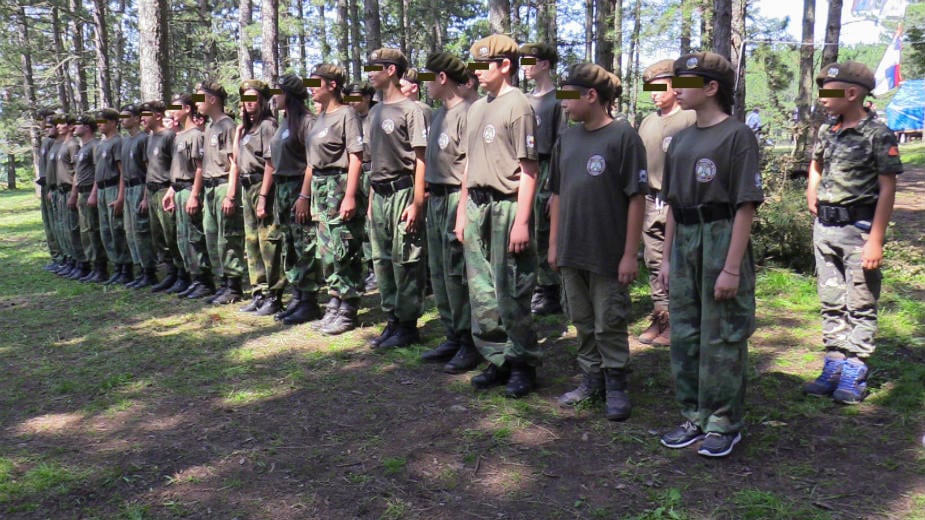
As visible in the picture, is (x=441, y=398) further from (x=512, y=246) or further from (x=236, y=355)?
(x=236, y=355)

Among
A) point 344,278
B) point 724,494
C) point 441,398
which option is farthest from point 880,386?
point 344,278

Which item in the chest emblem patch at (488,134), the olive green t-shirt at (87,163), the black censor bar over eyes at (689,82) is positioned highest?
the black censor bar over eyes at (689,82)

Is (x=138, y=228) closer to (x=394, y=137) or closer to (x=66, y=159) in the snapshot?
(x=66, y=159)

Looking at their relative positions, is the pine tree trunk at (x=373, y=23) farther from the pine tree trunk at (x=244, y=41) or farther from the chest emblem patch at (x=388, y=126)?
the chest emblem patch at (x=388, y=126)

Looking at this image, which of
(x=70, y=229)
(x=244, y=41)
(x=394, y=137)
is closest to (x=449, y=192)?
(x=394, y=137)

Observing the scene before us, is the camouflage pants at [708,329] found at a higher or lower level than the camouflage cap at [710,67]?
lower

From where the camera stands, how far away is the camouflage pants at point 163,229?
8.21 m

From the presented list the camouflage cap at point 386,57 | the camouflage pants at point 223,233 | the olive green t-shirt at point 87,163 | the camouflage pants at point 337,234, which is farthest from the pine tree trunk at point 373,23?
the camouflage cap at point 386,57

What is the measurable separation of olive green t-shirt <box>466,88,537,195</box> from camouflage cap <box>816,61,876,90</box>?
1.89 m

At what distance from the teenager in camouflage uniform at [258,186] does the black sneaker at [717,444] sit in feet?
15.4

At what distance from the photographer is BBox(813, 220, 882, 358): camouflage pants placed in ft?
14.4

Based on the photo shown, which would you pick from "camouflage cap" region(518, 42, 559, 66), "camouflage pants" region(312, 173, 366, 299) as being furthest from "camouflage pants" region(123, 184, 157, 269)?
"camouflage cap" region(518, 42, 559, 66)

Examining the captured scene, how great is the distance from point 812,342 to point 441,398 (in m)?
3.16

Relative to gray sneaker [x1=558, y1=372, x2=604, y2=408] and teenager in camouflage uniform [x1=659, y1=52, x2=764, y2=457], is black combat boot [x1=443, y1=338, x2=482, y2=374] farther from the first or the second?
teenager in camouflage uniform [x1=659, y1=52, x2=764, y2=457]
